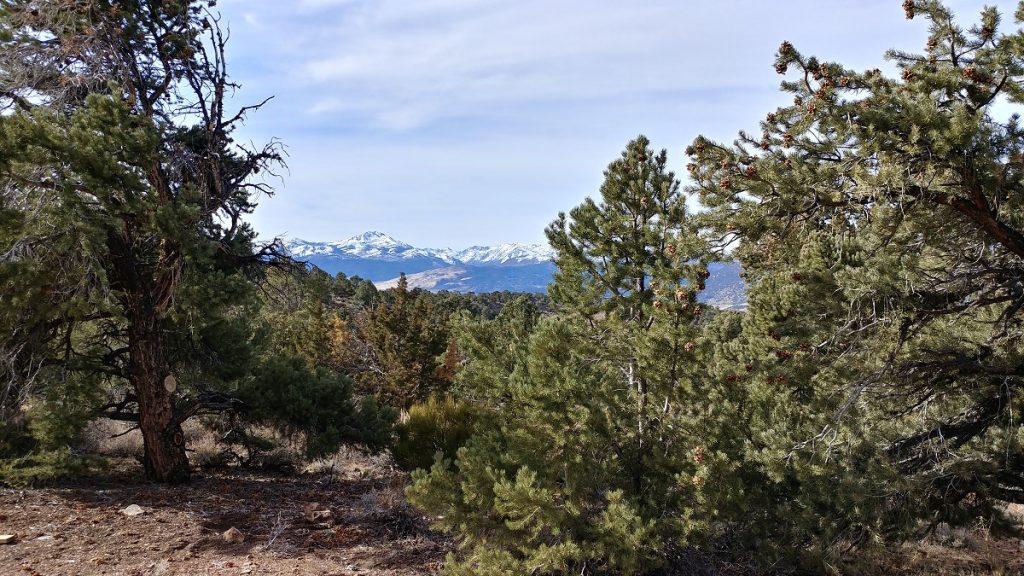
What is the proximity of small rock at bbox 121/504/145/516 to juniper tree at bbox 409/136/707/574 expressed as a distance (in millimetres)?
3571

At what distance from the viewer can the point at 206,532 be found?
605 cm

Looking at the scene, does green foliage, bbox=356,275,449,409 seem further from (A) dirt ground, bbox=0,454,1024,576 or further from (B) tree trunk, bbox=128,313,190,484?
(B) tree trunk, bbox=128,313,190,484

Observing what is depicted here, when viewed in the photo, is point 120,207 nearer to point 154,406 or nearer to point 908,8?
point 154,406

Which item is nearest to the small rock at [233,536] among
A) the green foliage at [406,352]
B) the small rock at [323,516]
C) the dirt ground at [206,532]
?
the dirt ground at [206,532]

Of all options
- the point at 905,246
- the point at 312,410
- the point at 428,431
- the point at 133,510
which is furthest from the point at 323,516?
the point at 905,246

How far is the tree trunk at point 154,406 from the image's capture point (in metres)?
7.64

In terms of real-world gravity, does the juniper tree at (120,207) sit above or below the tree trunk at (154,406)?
above

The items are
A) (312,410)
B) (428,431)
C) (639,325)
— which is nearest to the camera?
(639,325)

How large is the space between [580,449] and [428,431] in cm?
490

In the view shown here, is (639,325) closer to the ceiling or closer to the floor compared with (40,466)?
closer to the ceiling

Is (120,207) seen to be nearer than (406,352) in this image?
Yes

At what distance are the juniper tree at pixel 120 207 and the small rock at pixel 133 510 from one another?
59.7 inches

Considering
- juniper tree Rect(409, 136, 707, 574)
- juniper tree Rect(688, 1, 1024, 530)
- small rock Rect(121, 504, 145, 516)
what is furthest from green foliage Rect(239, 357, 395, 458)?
juniper tree Rect(688, 1, 1024, 530)

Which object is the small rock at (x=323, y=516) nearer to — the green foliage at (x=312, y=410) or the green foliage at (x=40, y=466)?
the green foliage at (x=312, y=410)
